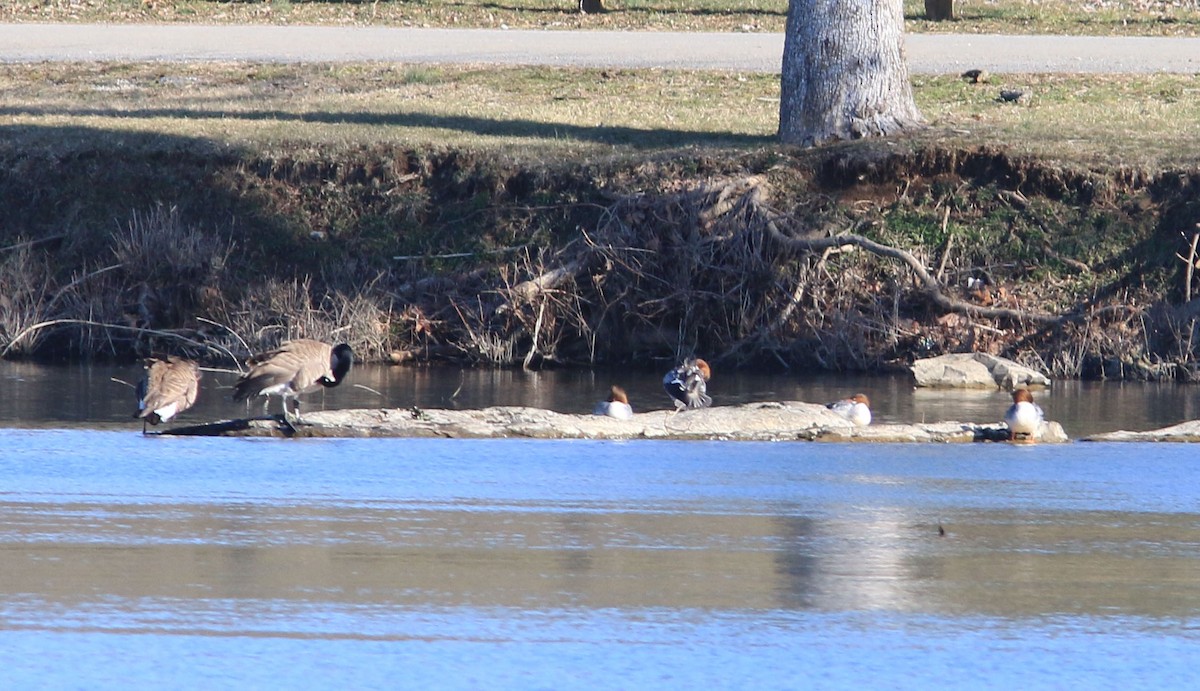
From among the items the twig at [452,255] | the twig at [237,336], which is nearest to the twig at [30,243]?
the twig at [237,336]

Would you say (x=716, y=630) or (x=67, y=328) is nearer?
(x=716, y=630)

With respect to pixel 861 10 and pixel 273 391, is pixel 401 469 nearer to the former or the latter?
Result: pixel 273 391

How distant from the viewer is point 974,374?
15781 mm

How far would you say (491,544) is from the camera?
7473 millimetres

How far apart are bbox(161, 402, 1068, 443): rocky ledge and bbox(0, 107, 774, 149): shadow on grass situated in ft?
26.4

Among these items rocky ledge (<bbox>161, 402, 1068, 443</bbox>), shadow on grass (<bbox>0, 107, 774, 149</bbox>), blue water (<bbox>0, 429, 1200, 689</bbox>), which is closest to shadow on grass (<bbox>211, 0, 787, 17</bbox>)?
shadow on grass (<bbox>0, 107, 774, 149</bbox>)

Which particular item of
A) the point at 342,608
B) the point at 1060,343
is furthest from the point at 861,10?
the point at 342,608

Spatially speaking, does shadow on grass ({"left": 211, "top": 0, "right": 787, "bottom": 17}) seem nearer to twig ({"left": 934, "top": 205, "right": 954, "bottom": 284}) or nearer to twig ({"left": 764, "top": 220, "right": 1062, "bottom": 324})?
twig ({"left": 934, "top": 205, "right": 954, "bottom": 284})

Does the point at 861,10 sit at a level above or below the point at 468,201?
above

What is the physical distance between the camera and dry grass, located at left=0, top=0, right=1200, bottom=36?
31.5 m

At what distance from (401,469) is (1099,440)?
466 cm

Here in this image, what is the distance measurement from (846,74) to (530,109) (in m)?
4.88

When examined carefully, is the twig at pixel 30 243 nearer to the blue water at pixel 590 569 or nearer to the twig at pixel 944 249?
the blue water at pixel 590 569

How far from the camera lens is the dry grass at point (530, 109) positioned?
62.1 feet
